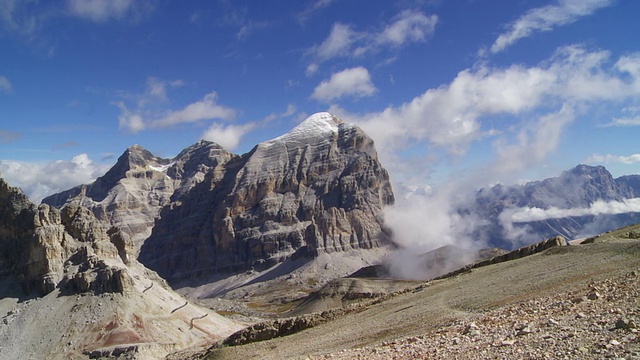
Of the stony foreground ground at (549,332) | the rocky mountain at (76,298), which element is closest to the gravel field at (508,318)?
the stony foreground ground at (549,332)

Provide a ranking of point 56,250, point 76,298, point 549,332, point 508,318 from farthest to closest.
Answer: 1. point 56,250
2. point 76,298
3. point 508,318
4. point 549,332

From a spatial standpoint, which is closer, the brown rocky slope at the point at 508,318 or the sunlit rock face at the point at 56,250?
the brown rocky slope at the point at 508,318

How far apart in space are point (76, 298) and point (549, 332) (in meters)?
90.5

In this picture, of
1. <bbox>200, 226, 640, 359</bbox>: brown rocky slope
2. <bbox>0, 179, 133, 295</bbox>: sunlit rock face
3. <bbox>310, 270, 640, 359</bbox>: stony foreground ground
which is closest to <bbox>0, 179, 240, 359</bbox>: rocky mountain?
<bbox>0, 179, 133, 295</bbox>: sunlit rock face

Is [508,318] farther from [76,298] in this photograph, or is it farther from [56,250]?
[56,250]

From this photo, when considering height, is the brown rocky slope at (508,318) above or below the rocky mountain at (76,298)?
below

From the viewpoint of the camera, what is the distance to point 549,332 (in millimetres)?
22234

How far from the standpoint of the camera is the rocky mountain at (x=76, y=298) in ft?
277

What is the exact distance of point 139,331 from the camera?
87938 mm

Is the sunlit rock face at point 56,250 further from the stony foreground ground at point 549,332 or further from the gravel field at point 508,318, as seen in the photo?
the stony foreground ground at point 549,332

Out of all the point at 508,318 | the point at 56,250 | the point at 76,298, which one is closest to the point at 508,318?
the point at 508,318

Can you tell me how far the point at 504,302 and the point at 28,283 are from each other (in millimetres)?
94774

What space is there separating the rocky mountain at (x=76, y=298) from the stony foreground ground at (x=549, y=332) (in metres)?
61.5

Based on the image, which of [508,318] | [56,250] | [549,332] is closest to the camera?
[549,332]
